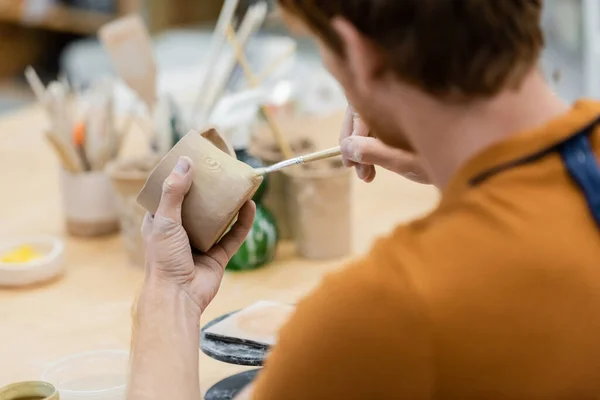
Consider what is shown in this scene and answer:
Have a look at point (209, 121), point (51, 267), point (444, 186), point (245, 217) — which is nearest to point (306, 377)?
point (444, 186)

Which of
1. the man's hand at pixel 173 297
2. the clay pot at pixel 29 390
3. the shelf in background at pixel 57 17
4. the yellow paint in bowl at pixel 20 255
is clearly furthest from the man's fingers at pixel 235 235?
the shelf in background at pixel 57 17

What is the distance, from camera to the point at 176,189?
40.9 inches

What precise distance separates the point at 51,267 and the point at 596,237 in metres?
1.00

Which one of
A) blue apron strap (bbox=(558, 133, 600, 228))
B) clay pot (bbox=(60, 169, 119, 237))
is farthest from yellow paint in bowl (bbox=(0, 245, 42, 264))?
blue apron strap (bbox=(558, 133, 600, 228))

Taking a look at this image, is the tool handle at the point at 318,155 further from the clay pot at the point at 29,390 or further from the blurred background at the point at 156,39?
the blurred background at the point at 156,39

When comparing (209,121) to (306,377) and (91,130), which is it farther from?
(306,377)

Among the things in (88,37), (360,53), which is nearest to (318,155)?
A: (360,53)

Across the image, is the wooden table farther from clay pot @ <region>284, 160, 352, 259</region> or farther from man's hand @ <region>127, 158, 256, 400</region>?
man's hand @ <region>127, 158, 256, 400</region>

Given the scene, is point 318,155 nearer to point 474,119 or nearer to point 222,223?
point 222,223

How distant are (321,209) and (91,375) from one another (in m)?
0.52

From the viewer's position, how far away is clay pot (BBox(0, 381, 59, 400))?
1.01 meters

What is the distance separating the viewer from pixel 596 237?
69 centimetres

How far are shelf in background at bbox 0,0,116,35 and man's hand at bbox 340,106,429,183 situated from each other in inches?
127

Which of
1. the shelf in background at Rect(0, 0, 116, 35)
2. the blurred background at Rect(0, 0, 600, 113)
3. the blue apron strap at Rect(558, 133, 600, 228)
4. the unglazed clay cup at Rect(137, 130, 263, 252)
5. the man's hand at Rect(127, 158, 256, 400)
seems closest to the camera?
the blue apron strap at Rect(558, 133, 600, 228)
